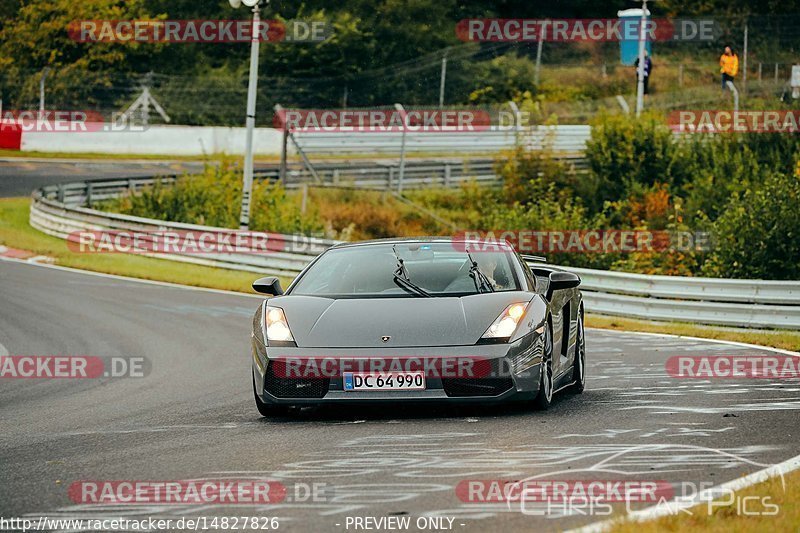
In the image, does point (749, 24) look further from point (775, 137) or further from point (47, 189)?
Answer: point (47, 189)

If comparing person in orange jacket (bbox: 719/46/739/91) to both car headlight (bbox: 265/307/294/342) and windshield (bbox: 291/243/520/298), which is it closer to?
windshield (bbox: 291/243/520/298)

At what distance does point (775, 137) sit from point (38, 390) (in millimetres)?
34055

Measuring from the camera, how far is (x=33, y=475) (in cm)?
714

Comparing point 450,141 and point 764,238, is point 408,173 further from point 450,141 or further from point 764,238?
point 764,238

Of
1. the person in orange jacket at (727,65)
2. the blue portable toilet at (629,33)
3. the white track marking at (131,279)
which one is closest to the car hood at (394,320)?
the white track marking at (131,279)

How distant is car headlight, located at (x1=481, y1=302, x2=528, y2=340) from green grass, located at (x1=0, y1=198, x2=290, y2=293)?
1662cm

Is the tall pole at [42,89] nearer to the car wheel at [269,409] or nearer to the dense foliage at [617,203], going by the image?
the dense foliage at [617,203]

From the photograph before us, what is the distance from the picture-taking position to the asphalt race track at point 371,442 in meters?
6.21

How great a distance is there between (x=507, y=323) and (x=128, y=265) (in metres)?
21.5

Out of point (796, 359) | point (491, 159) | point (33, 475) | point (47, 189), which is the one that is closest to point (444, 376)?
point (33, 475)

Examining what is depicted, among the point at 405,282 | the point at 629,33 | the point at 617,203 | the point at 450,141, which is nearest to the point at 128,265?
the point at 617,203

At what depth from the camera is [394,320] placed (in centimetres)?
921

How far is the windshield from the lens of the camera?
9.91 meters

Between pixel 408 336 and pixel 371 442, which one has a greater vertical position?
pixel 408 336
